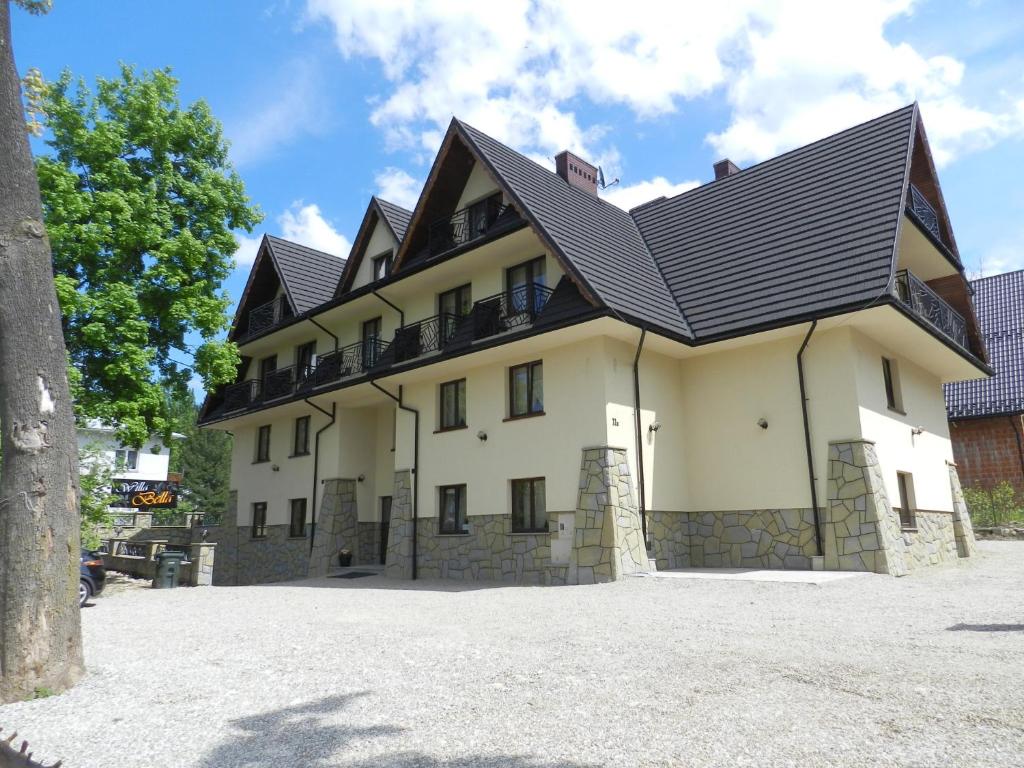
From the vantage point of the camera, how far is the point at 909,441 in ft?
53.7

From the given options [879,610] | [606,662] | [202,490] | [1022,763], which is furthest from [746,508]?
[202,490]

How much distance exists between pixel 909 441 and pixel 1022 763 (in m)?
14.1

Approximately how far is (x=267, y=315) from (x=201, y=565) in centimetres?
1059

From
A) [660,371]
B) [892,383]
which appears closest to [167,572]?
[660,371]

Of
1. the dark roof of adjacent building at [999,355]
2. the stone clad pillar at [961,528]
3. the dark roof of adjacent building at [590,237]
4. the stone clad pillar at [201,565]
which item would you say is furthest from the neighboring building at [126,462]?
the dark roof of adjacent building at [999,355]

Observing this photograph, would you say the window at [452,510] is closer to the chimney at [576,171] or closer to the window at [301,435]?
the window at [301,435]

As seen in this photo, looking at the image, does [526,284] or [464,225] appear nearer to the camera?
[526,284]

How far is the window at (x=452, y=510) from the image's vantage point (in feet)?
56.7

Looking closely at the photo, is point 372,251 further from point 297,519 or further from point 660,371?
point 660,371

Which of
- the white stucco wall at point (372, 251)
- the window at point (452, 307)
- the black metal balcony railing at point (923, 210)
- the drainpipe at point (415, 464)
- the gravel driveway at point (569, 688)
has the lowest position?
the gravel driveway at point (569, 688)

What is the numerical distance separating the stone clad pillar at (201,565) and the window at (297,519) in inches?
201

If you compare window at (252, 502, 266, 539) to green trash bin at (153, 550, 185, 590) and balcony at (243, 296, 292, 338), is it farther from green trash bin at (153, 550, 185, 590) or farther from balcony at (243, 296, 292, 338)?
green trash bin at (153, 550, 185, 590)

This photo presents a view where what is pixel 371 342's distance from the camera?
2069 centimetres

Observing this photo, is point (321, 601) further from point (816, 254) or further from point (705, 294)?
point (816, 254)
